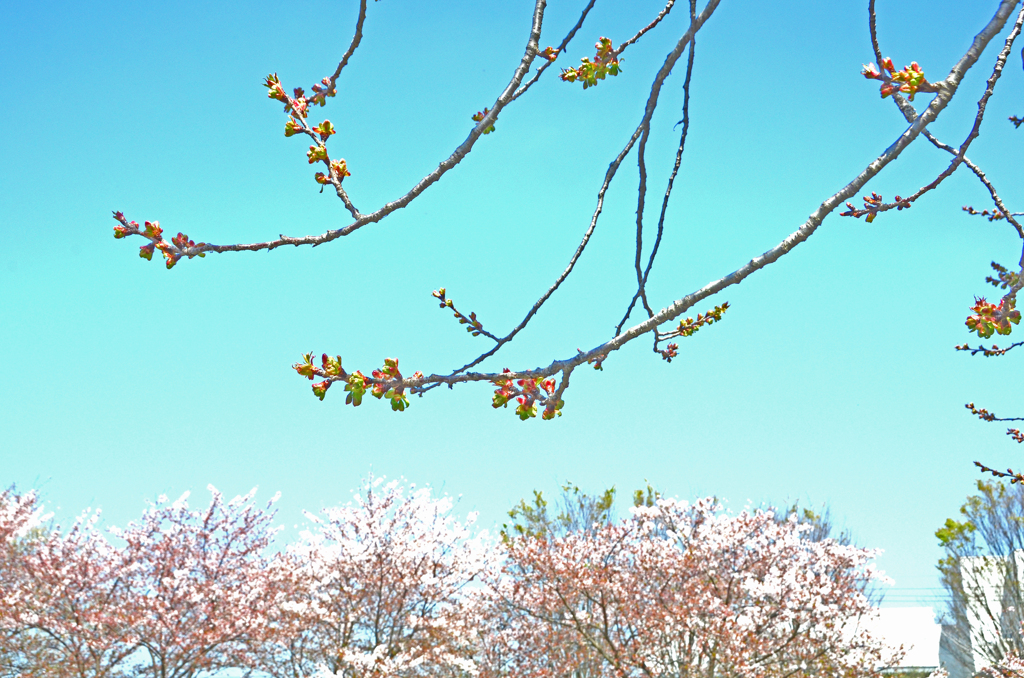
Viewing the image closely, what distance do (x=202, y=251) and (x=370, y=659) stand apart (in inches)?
430

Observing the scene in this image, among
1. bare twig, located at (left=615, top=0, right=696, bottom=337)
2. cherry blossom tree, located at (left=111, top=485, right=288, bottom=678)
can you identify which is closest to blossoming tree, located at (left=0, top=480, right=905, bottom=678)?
cherry blossom tree, located at (left=111, top=485, right=288, bottom=678)

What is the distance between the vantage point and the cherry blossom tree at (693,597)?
36.3ft

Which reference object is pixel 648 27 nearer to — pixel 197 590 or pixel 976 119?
pixel 976 119

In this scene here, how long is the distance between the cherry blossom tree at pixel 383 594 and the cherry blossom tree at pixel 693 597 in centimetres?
102

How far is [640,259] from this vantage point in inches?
121

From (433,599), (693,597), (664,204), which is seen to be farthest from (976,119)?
(433,599)

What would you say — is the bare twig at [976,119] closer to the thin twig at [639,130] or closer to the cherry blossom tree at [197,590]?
the thin twig at [639,130]

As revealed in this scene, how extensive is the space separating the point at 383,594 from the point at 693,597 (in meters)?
5.00

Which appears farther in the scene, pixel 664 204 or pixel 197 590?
pixel 197 590

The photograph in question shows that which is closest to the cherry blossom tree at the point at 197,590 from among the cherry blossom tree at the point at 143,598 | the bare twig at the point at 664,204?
the cherry blossom tree at the point at 143,598

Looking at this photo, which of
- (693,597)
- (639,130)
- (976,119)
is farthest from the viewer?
(693,597)

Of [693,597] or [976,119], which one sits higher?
[693,597]

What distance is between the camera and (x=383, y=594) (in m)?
13.2

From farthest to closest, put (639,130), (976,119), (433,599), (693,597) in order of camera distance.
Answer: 1. (433,599)
2. (693,597)
3. (639,130)
4. (976,119)
